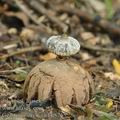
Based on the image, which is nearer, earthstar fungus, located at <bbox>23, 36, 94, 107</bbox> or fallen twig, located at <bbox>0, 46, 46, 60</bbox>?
earthstar fungus, located at <bbox>23, 36, 94, 107</bbox>

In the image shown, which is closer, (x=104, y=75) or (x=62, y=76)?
(x=62, y=76)

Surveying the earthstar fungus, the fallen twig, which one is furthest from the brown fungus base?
the fallen twig

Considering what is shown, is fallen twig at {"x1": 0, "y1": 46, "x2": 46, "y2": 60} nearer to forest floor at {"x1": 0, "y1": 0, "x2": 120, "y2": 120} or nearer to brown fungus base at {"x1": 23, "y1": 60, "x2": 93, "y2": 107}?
forest floor at {"x1": 0, "y1": 0, "x2": 120, "y2": 120}

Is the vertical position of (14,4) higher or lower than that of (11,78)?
higher

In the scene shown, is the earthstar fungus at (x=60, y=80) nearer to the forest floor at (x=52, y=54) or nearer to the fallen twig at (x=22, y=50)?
the forest floor at (x=52, y=54)

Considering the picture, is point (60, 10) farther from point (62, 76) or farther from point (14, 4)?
point (62, 76)

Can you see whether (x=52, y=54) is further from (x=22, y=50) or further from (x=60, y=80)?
(x=60, y=80)

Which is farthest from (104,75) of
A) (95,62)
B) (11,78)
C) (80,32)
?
(80,32)

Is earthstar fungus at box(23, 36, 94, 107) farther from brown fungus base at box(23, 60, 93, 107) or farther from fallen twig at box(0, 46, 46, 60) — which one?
fallen twig at box(0, 46, 46, 60)

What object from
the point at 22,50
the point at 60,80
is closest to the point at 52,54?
the point at 22,50
